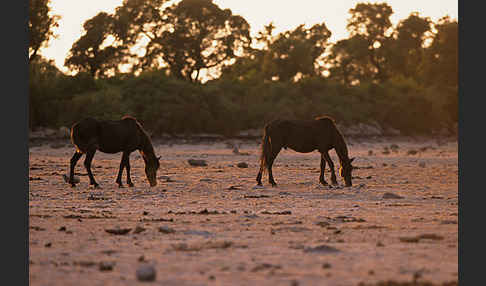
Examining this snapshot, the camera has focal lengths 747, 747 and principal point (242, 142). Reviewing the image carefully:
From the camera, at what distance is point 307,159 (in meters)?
30.1

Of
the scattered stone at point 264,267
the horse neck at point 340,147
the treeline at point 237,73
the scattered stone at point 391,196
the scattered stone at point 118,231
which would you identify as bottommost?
the scattered stone at point 264,267

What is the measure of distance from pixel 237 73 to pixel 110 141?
46.3 metres

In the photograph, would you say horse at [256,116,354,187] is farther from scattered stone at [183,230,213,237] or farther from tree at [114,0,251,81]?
tree at [114,0,251,81]

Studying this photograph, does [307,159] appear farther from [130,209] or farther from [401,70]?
[401,70]

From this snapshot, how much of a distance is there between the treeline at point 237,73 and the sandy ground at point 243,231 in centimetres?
2890

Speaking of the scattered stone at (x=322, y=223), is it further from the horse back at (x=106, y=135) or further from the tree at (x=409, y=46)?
the tree at (x=409, y=46)

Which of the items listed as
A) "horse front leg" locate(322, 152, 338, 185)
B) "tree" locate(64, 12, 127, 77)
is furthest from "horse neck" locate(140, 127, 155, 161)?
"tree" locate(64, 12, 127, 77)

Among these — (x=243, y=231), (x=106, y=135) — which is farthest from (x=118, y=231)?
(x=106, y=135)

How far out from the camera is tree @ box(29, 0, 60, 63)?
145 feet

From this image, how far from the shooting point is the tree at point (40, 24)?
1746 inches

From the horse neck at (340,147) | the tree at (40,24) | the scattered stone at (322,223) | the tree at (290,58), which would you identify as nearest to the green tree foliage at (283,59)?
the tree at (290,58)

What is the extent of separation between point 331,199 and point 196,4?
47437 millimetres

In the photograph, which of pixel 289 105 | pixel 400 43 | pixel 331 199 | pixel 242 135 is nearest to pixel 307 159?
pixel 331 199

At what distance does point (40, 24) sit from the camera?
45.0 m
